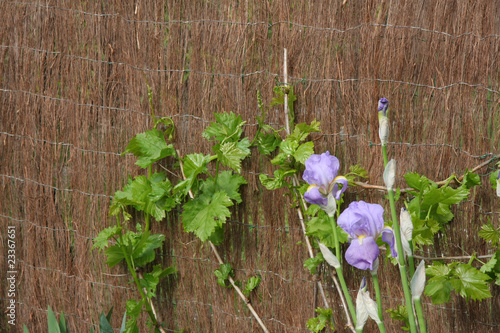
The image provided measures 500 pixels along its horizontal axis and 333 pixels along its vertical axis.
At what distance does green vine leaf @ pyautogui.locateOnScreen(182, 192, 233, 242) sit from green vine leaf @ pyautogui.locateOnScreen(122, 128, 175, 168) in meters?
0.22

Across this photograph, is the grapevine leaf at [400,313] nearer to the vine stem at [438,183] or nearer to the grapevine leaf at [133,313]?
the vine stem at [438,183]

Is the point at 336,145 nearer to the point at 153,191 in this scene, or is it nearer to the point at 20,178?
the point at 153,191

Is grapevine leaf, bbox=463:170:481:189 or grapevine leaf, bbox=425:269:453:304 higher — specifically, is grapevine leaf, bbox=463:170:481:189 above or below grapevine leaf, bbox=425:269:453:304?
above

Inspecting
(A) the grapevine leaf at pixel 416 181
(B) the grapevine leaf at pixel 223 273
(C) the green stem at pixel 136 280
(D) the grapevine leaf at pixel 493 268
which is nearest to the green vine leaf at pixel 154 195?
(C) the green stem at pixel 136 280

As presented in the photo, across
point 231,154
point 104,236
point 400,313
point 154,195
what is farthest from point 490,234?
point 104,236

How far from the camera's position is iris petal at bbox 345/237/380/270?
0.72 metres

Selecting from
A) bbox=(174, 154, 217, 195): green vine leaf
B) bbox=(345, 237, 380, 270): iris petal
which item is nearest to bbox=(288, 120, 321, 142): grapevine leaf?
bbox=(174, 154, 217, 195): green vine leaf

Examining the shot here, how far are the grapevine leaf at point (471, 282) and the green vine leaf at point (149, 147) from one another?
1.04m

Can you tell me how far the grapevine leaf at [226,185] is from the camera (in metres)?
1.50

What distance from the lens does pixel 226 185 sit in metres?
1.51

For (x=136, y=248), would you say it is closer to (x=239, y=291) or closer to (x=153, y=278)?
(x=153, y=278)

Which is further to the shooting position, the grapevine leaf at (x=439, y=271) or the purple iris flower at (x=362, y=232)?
the grapevine leaf at (x=439, y=271)

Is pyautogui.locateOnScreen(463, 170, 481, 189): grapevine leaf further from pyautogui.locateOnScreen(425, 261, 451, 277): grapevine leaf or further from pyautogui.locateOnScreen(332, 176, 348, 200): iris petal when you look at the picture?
pyautogui.locateOnScreen(332, 176, 348, 200): iris petal

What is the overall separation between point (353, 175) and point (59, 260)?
4.56 ft
